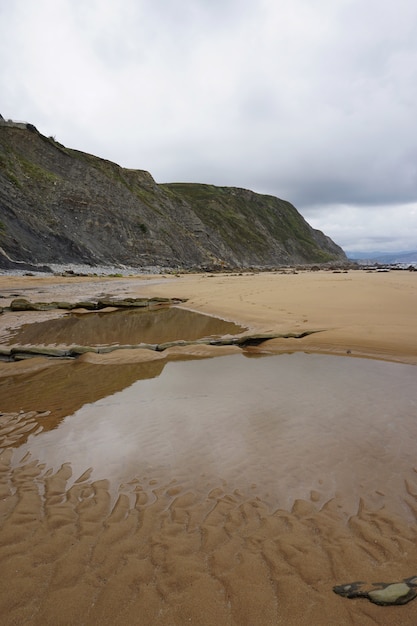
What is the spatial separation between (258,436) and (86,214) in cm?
5351

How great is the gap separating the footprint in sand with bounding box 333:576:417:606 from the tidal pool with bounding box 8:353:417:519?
2.66ft

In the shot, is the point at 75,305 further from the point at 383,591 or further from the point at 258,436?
the point at 383,591

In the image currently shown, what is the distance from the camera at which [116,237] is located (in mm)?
53062

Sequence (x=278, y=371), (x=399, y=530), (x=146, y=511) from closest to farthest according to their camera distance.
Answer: (x=399, y=530) → (x=146, y=511) → (x=278, y=371)

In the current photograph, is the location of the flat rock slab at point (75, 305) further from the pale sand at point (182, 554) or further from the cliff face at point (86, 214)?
the cliff face at point (86, 214)

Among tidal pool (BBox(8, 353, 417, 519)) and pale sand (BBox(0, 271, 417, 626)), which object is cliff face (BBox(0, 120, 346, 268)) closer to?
tidal pool (BBox(8, 353, 417, 519))

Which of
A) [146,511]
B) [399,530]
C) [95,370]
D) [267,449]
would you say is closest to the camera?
[399,530]

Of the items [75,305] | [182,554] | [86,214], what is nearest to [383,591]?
[182,554]

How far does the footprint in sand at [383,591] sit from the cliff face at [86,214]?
3870 centimetres

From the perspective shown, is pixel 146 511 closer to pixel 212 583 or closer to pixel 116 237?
pixel 212 583

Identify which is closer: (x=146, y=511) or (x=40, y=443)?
(x=146, y=511)

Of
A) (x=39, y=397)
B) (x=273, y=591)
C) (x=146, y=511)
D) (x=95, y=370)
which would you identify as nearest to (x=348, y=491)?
(x=273, y=591)

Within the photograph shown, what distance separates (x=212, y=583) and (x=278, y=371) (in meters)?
4.81

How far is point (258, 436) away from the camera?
14.1 feet
